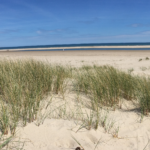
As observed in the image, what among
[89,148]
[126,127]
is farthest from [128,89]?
[89,148]

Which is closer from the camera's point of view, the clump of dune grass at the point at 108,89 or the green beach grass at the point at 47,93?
the green beach grass at the point at 47,93

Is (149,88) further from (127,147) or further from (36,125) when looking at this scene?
(36,125)

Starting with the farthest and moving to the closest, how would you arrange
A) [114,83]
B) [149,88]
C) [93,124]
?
[114,83] → [149,88] → [93,124]

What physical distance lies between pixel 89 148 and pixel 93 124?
1.40 ft

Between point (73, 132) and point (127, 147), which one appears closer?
point (127, 147)

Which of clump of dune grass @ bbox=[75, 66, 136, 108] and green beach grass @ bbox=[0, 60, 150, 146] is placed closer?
green beach grass @ bbox=[0, 60, 150, 146]

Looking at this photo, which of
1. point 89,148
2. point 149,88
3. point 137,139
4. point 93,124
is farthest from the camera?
point 149,88

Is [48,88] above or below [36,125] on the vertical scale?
above

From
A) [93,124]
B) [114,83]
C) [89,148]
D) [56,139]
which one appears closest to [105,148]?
[89,148]

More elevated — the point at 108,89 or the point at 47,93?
the point at 108,89

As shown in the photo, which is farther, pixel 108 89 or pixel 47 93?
pixel 47 93

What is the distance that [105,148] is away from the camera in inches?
66.1

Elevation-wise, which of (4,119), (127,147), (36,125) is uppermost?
(4,119)

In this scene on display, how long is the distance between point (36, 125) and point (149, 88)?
6.51ft
